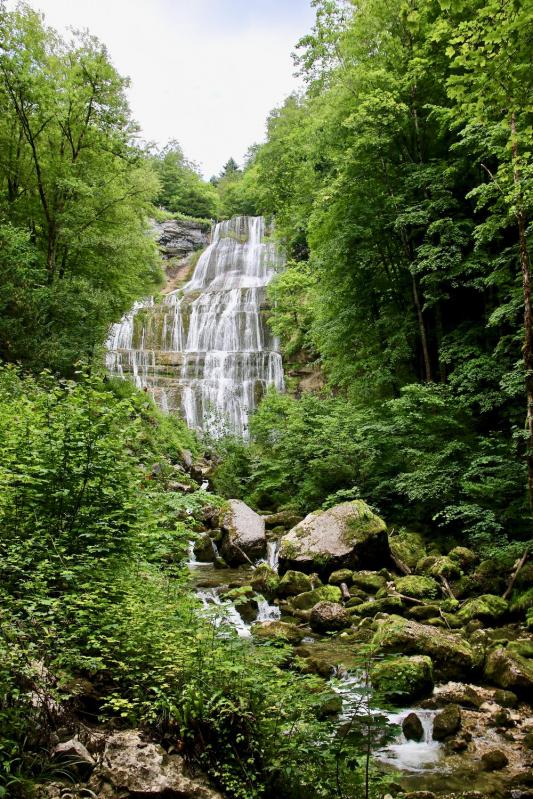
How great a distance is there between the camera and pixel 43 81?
1338 centimetres

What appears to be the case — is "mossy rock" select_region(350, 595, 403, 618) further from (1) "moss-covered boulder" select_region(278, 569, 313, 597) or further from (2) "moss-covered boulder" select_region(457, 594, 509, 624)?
(1) "moss-covered boulder" select_region(278, 569, 313, 597)

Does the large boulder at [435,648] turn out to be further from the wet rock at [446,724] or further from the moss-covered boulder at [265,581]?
the moss-covered boulder at [265,581]

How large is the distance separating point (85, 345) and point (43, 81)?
7383 mm

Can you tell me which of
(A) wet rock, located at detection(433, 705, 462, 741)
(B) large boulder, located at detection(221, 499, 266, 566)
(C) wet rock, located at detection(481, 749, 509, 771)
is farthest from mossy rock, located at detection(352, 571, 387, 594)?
(C) wet rock, located at detection(481, 749, 509, 771)

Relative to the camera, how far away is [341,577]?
8.53 meters

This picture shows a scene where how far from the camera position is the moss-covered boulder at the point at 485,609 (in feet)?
22.6

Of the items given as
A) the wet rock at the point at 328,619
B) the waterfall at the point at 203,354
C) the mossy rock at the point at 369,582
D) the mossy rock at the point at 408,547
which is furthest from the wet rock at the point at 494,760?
the waterfall at the point at 203,354

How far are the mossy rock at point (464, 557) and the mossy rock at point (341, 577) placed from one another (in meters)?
1.86

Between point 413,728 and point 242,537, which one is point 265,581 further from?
point 413,728

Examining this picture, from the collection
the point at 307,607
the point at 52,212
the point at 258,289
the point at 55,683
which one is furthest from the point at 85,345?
the point at 258,289

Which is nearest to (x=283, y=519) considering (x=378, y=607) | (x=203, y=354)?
(x=378, y=607)

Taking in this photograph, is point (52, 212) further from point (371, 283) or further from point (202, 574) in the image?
point (202, 574)

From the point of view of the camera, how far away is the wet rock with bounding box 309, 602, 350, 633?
7.09 meters

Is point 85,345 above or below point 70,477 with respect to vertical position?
above
